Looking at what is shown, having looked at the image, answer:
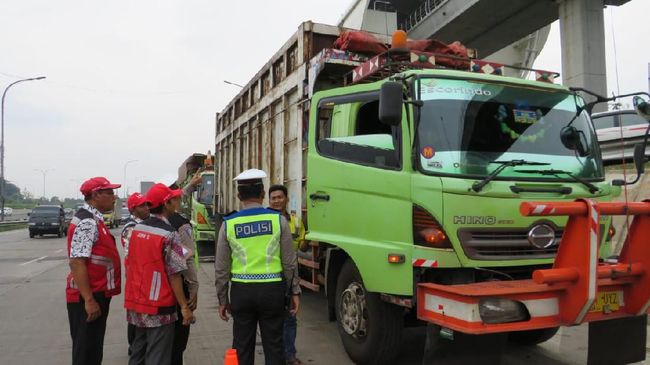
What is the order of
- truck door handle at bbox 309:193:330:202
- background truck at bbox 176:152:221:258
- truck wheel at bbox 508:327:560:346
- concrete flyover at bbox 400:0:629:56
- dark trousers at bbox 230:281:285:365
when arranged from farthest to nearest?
concrete flyover at bbox 400:0:629:56 → background truck at bbox 176:152:221:258 → truck wheel at bbox 508:327:560:346 → truck door handle at bbox 309:193:330:202 → dark trousers at bbox 230:281:285:365

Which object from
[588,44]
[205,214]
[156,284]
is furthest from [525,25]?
[156,284]

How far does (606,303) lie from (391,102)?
6.65 ft

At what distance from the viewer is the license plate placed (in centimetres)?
334

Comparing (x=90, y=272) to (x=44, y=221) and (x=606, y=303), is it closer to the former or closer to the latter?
(x=606, y=303)

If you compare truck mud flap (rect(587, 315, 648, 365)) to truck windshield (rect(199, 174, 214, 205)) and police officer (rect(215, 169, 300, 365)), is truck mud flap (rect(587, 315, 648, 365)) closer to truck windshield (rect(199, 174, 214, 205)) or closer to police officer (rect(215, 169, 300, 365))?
police officer (rect(215, 169, 300, 365))

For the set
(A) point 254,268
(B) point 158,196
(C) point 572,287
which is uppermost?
(B) point 158,196

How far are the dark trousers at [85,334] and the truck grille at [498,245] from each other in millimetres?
2688

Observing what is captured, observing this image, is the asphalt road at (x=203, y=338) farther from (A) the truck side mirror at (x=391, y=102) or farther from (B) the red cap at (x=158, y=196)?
(A) the truck side mirror at (x=391, y=102)

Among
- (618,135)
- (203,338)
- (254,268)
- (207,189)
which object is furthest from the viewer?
(207,189)

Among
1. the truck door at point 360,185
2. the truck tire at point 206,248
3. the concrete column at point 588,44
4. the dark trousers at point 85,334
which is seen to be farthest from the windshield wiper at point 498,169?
the concrete column at point 588,44

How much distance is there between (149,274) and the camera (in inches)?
133

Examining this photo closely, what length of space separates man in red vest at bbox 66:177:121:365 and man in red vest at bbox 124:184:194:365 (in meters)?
0.26

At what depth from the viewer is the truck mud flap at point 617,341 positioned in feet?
12.0

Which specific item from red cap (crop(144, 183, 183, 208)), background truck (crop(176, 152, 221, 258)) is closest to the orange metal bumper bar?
red cap (crop(144, 183, 183, 208))
